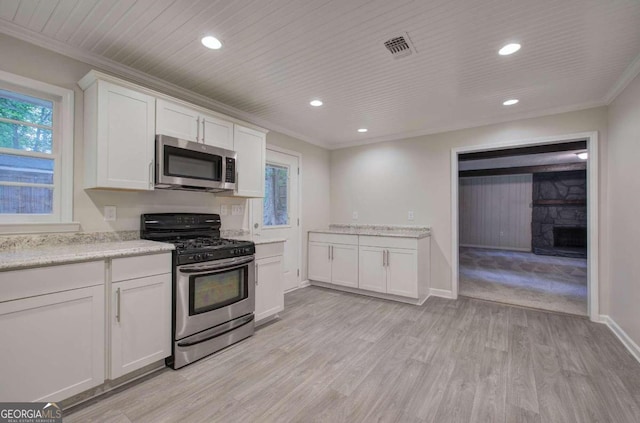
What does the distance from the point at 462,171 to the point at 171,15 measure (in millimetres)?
9552

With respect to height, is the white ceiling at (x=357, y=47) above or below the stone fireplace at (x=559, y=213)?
above

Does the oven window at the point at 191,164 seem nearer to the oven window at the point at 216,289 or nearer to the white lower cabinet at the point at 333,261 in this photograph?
the oven window at the point at 216,289

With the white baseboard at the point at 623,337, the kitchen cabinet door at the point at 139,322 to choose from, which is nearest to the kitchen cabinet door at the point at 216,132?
the kitchen cabinet door at the point at 139,322

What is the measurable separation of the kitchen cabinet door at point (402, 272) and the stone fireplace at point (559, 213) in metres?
7.05

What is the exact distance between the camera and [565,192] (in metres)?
8.51

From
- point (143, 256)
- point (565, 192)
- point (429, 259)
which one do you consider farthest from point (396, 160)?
point (565, 192)

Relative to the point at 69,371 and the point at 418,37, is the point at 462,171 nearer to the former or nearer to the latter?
the point at 418,37

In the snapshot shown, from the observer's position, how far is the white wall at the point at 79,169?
2.05 metres

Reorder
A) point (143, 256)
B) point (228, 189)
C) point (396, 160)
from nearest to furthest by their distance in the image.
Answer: point (143, 256)
point (228, 189)
point (396, 160)

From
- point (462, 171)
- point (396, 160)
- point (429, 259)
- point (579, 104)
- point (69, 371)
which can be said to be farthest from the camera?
point (462, 171)

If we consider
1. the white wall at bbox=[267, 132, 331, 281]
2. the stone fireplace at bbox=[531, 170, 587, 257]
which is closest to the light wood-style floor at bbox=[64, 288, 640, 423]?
the white wall at bbox=[267, 132, 331, 281]

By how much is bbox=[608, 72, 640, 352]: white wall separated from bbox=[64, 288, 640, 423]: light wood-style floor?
36 cm

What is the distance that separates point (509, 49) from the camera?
7.31 feet

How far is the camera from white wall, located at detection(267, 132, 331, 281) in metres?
4.66
